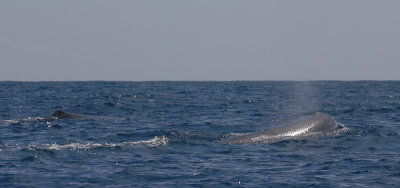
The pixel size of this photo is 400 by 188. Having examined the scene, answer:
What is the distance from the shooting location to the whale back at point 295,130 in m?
22.3

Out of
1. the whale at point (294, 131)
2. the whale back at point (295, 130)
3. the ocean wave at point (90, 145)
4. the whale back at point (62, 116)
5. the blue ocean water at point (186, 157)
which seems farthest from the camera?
the whale back at point (62, 116)

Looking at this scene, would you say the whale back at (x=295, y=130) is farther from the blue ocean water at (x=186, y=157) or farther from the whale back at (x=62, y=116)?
the whale back at (x=62, y=116)

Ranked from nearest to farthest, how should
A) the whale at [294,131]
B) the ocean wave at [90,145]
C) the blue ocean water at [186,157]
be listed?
the blue ocean water at [186,157] < the ocean wave at [90,145] < the whale at [294,131]

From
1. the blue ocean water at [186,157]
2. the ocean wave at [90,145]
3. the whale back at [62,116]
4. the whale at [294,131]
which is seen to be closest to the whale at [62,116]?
the whale back at [62,116]

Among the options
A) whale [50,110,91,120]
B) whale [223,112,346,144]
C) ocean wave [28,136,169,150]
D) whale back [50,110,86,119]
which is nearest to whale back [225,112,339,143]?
whale [223,112,346,144]

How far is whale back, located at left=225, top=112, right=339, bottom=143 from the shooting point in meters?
22.3

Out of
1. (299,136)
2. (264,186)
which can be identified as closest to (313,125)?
(299,136)

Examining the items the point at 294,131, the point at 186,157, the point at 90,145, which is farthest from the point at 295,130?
the point at 90,145

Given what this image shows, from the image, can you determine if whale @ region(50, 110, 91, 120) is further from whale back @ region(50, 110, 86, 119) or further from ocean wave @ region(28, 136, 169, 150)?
ocean wave @ region(28, 136, 169, 150)

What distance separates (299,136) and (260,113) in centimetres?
1458

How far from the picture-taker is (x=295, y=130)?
23.7m

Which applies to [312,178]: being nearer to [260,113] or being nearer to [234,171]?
[234,171]

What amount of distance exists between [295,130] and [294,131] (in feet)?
0.43

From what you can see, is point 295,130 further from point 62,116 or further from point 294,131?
point 62,116
